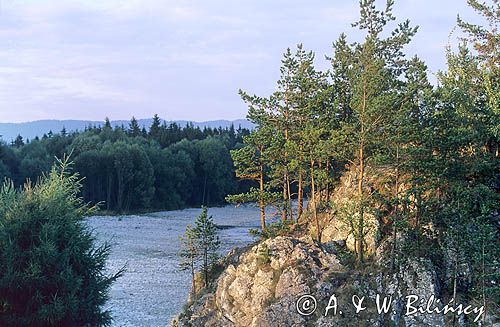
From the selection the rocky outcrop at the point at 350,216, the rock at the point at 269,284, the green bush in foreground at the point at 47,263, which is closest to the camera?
the green bush in foreground at the point at 47,263

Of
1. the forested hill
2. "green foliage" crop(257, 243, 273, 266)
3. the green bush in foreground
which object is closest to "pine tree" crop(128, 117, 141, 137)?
the forested hill

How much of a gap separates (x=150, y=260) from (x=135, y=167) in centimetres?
5227

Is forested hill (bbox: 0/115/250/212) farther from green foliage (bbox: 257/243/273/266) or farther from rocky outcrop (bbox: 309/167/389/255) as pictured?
green foliage (bbox: 257/243/273/266)

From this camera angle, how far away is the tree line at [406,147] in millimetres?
24375

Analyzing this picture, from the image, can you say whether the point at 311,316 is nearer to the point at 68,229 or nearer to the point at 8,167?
the point at 68,229

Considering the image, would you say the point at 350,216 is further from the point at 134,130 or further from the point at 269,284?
the point at 134,130

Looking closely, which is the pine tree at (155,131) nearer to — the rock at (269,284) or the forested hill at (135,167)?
the forested hill at (135,167)

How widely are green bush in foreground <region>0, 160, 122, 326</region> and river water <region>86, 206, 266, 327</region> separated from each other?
1895mm

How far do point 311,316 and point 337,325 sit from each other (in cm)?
131

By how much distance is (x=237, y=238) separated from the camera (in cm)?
6056

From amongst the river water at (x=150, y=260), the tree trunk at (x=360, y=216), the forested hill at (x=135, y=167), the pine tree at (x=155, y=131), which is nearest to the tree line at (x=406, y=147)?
the tree trunk at (x=360, y=216)

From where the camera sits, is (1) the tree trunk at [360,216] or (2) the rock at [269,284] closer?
(2) the rock at [269,284]

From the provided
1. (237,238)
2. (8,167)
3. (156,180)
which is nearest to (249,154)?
(237,238)

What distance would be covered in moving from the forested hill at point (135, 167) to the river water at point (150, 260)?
8.50 meters
